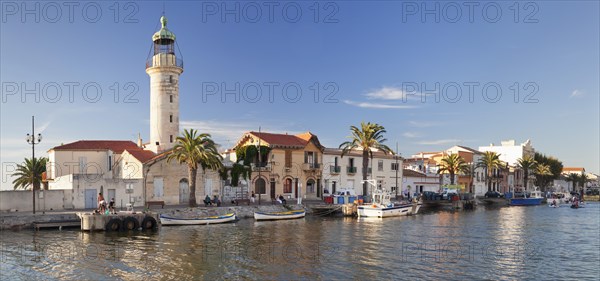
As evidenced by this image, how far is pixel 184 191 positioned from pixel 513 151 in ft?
318

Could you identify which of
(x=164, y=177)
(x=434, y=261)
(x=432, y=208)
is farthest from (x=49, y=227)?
(x=432, y=208)

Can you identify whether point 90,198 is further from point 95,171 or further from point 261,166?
point 261,166

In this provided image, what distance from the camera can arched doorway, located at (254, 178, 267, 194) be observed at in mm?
56875

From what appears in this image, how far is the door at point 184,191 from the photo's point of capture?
49438 mm

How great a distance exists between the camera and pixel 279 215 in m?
45.8

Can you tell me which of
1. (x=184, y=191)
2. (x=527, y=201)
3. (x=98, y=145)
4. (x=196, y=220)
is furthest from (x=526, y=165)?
(x=98, y=145)

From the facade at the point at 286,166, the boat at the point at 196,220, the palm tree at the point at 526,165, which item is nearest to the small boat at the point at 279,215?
the boat at the point at 196,220

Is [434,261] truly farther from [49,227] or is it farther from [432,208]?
[432,208]

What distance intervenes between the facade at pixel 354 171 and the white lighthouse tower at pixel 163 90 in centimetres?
2185

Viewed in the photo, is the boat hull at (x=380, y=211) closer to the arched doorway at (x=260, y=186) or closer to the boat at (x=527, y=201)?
the arched doorway at (x=260, y=186)

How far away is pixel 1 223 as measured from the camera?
34906 millimetres

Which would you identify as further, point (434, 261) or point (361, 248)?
point (361, 248)

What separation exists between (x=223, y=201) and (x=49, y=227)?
20.6 metres

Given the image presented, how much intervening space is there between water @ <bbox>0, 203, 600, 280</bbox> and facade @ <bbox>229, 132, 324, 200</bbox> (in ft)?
55.8
